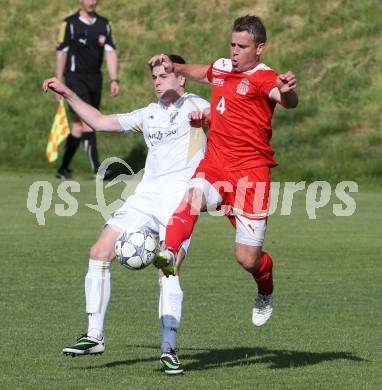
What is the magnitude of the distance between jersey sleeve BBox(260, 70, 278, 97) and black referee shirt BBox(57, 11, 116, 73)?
12.1 m

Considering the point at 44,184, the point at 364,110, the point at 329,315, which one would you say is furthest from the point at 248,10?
the point at 329,315

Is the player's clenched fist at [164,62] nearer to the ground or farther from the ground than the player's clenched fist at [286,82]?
farther from the ground

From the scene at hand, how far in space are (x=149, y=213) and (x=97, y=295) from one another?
0.66 m

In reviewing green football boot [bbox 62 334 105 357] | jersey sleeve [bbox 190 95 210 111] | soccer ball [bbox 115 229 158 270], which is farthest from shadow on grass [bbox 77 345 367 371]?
jersey sleeve [bbox 190 95 210 111]

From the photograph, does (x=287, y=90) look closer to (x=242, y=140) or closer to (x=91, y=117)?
(x=242, y=140)

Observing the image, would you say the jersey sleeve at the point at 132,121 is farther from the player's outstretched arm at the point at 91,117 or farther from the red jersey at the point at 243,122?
the red jersey at the point at 243,122

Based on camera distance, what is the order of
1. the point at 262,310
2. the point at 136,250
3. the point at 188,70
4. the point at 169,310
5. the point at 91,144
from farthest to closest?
the point at 91,144
the point at 262,310
the point at 188,70
the point at 169,310
the point at 136,250

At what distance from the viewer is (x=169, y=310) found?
828 cm

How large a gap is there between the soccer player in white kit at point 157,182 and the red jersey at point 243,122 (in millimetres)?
229

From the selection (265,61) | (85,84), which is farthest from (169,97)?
(265,61)

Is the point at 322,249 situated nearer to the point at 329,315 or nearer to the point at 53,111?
the point at 329,315

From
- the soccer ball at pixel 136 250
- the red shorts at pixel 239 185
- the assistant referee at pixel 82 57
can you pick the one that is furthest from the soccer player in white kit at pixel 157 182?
the assistant referee at pixel 82 57

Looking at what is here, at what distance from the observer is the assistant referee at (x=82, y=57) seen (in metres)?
20.2

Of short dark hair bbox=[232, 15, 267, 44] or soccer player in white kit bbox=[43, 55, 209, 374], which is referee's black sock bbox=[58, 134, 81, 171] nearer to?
soccer player in white kit bbox=[43, 55, 209, 374]
